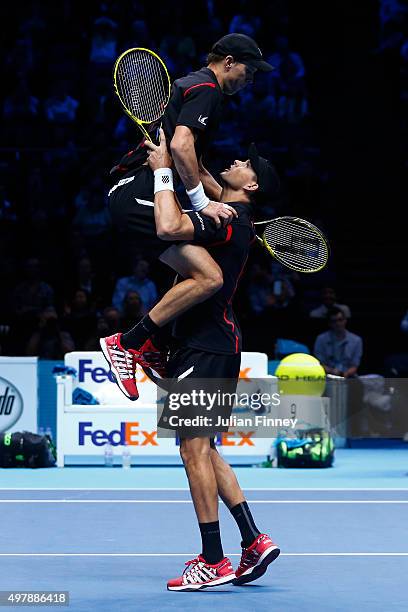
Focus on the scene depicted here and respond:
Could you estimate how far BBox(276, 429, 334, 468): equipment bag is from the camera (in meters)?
12.1

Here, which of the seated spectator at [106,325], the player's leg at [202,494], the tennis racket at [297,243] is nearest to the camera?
the player's leg at [202,494]

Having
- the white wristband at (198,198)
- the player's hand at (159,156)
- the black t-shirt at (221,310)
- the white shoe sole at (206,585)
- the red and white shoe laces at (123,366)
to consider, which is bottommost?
the white shoe sole at (206,585)

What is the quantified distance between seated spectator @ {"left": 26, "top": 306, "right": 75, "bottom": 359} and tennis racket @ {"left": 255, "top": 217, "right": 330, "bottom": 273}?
6716 millimetres

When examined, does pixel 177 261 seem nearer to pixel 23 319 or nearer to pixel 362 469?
pixel 362 469

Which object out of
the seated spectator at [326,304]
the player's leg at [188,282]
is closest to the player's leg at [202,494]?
the player's leg at [188,282]

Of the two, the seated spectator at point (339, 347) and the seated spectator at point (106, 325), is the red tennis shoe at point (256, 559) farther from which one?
the seated spectator at point (339, 347)

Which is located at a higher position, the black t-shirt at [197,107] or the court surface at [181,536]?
the black t-shirt at [197,107]

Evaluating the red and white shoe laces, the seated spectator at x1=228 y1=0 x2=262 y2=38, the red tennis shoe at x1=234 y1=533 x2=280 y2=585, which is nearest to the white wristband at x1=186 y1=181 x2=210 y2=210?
the red and white shoe laces

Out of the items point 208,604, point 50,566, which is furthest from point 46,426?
point 208,604

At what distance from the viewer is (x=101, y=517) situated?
877 centimetres

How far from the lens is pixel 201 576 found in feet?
21.0

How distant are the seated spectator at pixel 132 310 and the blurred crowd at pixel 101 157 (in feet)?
0.04

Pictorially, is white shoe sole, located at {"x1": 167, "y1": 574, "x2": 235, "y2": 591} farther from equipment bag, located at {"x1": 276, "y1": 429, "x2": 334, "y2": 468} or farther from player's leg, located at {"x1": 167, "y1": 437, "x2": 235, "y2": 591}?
equipment bag, located at {"x1": 276, "y1": 429, "x2": 334, "y2": 468}

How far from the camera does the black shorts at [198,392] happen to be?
21.6 feet
